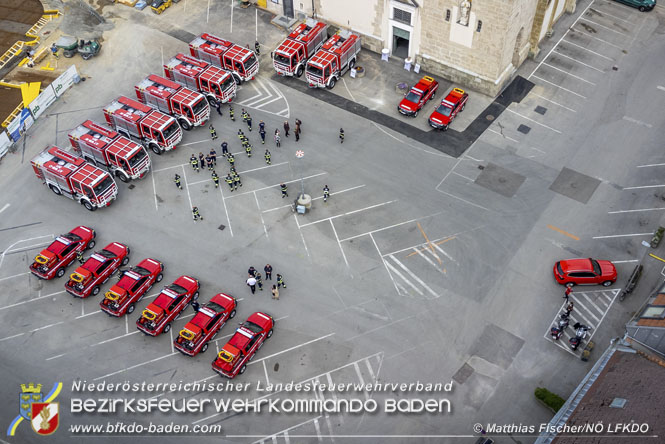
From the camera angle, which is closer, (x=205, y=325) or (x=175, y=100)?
(x=205, y=325)

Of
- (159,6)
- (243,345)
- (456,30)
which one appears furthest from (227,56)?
(243,345)

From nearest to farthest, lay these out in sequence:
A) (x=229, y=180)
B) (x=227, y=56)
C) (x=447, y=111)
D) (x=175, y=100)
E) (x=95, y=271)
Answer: (x=95, y=271) → (x=229, y=180) → (x=175, y=100) → (x=447, y=111) → (x=227, y=56)

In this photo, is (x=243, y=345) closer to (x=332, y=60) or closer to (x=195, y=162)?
(x=195, y=162)

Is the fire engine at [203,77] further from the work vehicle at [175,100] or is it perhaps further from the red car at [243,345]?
the red car at [243,345]

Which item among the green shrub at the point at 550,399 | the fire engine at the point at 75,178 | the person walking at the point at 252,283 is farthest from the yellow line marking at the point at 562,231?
the fire engine at the point at 75,178

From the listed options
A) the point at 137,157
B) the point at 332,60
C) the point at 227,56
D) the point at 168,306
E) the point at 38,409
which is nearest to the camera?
the point at 38,409

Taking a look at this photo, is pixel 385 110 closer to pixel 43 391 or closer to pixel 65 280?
pixel 65 280

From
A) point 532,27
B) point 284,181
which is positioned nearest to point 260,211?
point 284,181
